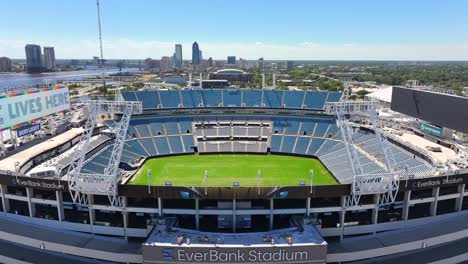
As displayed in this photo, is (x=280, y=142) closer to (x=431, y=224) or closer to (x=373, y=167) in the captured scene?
(x=373, y=167)

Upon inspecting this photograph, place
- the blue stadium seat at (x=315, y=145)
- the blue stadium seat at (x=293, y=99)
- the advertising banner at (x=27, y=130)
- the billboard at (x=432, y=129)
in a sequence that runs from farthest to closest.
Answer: the blue stadium seat at (x=293, y=99), the blue stadium seat at (x=315, y=145), the billboard at (x=432, y=129), the advertising banner at (x=27, y=130)

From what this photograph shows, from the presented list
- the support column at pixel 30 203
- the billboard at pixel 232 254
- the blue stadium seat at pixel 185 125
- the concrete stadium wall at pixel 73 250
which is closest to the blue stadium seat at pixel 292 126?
the blue stadium seat at pixel 185 125

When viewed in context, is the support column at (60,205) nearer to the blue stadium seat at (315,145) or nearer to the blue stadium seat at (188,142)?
the blue stadium seat at (188,142)

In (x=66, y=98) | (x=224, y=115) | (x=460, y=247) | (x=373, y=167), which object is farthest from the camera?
(x=224, y=115)

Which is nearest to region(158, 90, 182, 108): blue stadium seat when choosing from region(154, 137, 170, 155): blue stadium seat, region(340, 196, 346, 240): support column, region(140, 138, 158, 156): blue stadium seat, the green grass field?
region(154, 137, 170, 155): blue stadium seat

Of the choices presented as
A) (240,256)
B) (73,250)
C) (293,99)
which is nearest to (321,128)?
(293,99)

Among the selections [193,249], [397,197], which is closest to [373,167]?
[397,197]
